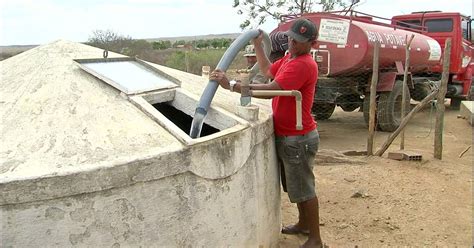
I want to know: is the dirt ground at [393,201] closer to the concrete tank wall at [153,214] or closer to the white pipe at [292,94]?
the concrete tank wall at [153,214]

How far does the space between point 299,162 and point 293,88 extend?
56 cm

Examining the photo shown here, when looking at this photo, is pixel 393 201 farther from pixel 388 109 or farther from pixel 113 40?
pixel 113 40

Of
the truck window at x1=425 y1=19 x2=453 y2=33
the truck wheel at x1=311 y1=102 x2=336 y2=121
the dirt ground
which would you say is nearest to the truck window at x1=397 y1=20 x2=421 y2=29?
the truck window at x1=425 y1=19 x2=453 y2=33

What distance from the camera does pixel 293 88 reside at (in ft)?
11.4

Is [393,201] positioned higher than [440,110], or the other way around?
[440,110]

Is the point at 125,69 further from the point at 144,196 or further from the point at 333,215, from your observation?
the point at 333,215

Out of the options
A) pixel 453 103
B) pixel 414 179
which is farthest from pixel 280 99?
pixel 453 103

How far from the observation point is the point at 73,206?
2594 mm

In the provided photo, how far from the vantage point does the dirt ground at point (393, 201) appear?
184 inches

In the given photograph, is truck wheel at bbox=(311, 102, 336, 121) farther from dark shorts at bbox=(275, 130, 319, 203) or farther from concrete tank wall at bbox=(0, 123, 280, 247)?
concrete tank wall at bbox=(0, 123, 280, 247)

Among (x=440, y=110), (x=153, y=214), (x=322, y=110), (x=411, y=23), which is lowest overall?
(x=322, y=110)

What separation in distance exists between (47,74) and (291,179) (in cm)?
187

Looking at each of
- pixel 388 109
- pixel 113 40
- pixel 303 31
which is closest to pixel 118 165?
pixel 303 31

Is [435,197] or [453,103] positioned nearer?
[435,197]
